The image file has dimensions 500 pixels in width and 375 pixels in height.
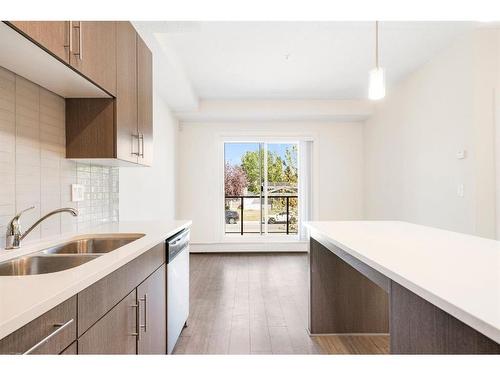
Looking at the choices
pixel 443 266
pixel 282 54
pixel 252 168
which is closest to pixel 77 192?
pixel 443 266

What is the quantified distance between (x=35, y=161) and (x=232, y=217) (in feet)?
15.2

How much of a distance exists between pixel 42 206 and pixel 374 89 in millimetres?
2184

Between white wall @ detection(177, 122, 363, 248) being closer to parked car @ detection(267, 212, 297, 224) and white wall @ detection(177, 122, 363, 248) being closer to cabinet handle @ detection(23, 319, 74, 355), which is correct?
parked car @ detection(267, 212, 297, 224)

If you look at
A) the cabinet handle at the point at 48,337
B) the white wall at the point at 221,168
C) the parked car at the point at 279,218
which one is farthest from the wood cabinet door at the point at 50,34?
the parked car at the point at 279,218

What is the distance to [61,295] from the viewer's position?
2.87 feet

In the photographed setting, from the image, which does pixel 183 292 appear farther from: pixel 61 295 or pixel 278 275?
pixel 278 275

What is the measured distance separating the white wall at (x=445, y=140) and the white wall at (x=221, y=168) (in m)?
0.89

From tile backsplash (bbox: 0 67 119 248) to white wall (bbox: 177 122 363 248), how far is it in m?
3.60

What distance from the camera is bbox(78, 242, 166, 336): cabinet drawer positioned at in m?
1.05

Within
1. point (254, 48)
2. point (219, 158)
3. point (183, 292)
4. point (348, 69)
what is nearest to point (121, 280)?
point (183, 292)

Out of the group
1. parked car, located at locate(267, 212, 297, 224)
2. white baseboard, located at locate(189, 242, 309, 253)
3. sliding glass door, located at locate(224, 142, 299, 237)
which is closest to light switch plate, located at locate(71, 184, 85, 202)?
white baseboard, located at locate(189, 242, 309, 253)

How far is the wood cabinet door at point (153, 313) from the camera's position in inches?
65.1

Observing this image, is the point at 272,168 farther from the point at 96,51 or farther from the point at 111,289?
the point at 111,289

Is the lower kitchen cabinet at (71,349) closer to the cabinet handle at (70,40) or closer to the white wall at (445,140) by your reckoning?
the cabinet handle at (70,40)
